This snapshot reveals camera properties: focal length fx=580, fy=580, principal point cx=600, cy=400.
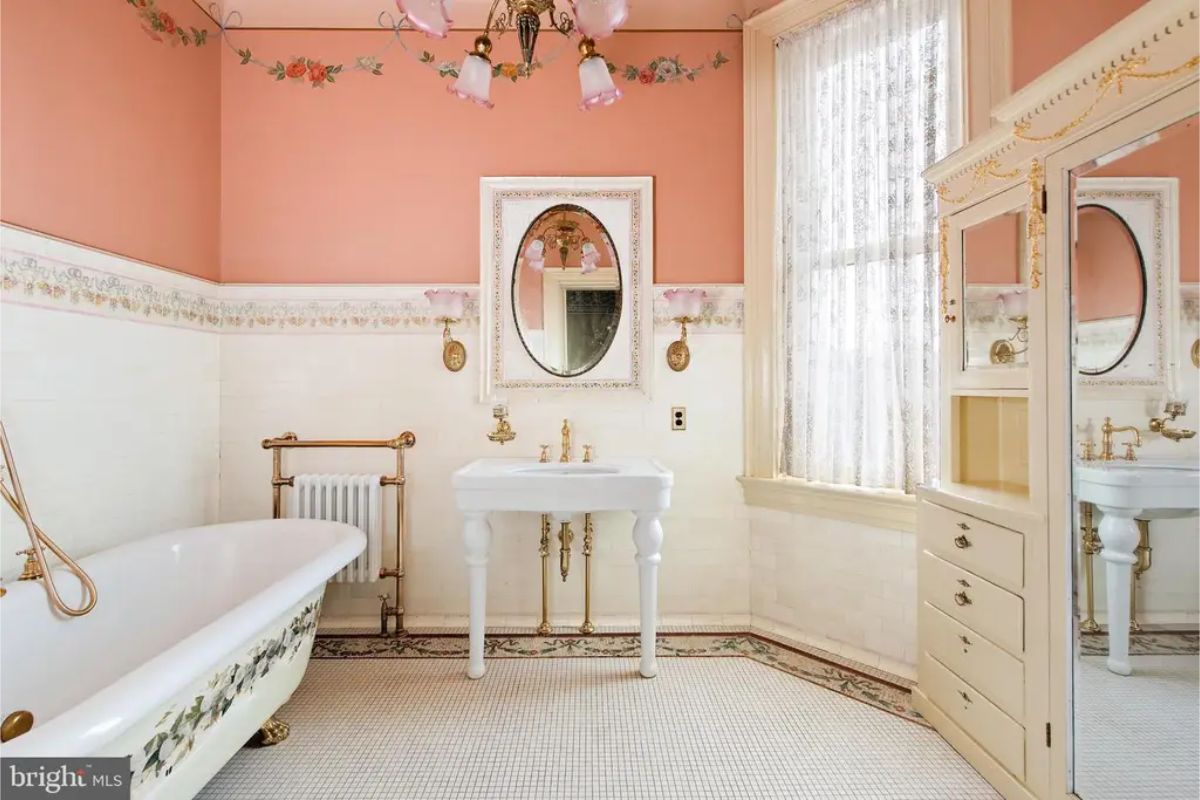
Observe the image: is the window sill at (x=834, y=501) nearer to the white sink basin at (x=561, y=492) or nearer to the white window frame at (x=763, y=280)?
the white window frame at (x=763, y=280)

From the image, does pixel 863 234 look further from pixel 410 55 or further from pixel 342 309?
pixel 342 309

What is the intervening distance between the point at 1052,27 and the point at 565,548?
2767 mm

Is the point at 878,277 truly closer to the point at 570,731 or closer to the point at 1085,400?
the point at 1085,400

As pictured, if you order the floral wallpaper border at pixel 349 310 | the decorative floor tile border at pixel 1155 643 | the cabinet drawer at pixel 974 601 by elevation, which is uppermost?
Result: the floral wallpaper border at pixel 349 310

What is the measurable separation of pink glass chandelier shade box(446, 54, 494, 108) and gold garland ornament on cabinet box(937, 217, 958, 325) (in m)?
1.78

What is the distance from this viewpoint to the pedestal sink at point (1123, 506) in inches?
46.6

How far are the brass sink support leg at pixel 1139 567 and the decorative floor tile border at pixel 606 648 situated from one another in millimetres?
1207

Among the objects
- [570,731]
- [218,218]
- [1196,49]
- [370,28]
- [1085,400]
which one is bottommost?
[570,731]

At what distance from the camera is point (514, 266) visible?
289 centimetres

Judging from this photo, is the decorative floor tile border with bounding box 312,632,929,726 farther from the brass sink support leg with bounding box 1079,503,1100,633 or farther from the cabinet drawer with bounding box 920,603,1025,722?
the brass sink support leg with bounding box 1079,503,1100,633

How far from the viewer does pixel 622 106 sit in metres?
2.88

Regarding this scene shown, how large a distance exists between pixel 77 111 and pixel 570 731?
2.83 meters

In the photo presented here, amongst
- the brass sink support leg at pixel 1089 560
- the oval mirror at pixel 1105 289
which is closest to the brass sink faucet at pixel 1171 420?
the oval mirror at pixel 1105 289

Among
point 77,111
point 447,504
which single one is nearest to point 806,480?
point 447,504
